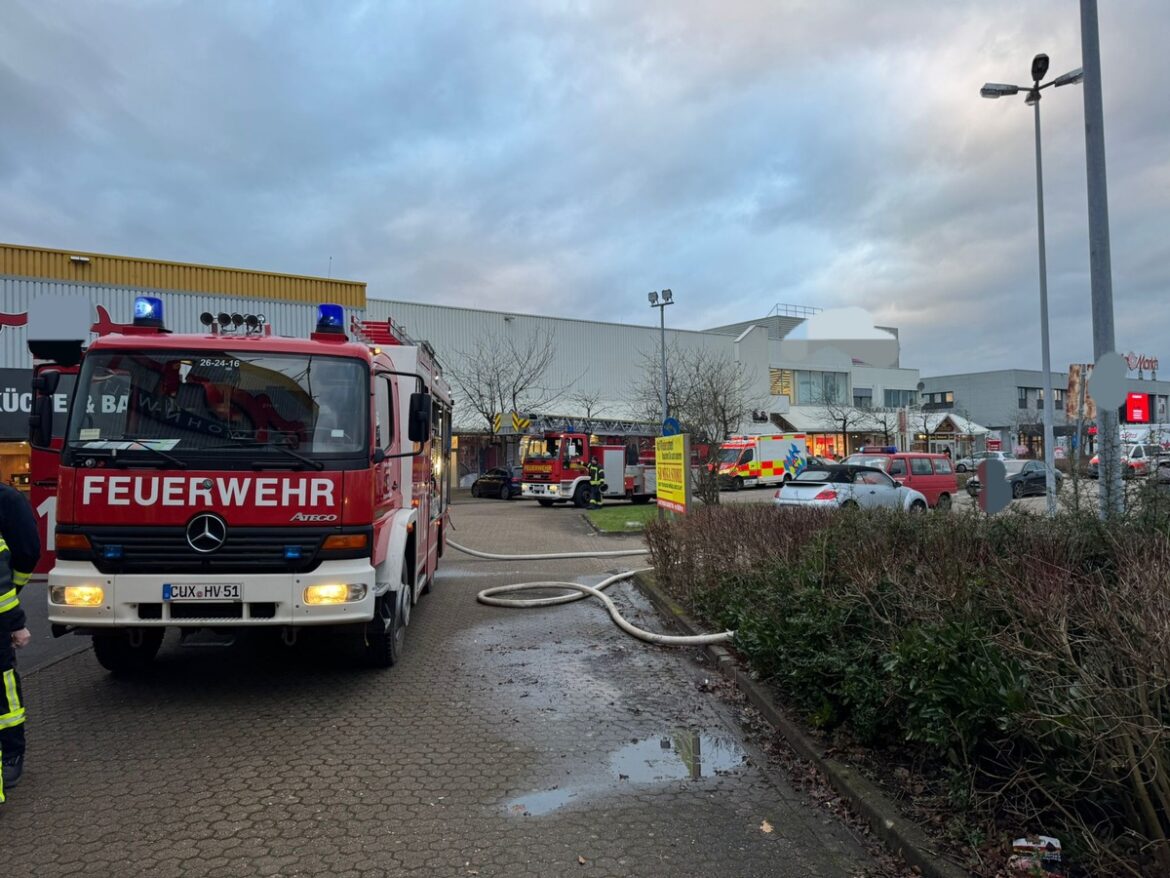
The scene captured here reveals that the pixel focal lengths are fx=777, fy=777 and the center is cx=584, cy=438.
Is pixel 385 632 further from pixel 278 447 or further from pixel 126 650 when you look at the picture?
pixel 126 650

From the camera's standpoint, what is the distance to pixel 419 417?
20.3 ft

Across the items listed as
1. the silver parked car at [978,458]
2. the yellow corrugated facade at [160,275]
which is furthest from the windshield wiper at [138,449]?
the yellow corrugated facade at [160,275]

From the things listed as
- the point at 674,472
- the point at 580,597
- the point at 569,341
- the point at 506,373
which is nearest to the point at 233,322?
the point at 580,597

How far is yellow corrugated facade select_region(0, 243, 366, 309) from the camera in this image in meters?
23.0

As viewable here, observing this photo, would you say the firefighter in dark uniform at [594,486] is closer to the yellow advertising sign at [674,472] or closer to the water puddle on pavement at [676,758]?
the yellow advertising sign at [674,472]

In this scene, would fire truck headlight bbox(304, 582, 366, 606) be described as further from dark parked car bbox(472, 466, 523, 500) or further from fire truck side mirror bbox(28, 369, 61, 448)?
dark parked car bbox(472, 466, 523, 500)

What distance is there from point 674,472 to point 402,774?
8606mm

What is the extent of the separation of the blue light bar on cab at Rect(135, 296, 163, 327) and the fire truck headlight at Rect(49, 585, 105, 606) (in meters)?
2.16

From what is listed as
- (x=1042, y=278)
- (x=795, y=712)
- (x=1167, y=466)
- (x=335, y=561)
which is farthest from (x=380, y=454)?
(x=1042, y=278)

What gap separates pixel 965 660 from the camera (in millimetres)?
3451

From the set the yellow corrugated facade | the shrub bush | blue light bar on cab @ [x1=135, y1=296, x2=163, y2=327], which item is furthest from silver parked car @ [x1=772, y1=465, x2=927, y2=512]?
the yellow corrugated facade

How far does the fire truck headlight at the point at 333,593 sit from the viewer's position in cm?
532

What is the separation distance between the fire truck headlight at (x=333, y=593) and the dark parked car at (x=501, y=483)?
1085 inches

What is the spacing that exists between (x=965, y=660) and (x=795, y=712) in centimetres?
179
